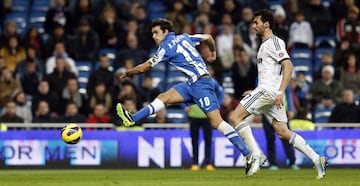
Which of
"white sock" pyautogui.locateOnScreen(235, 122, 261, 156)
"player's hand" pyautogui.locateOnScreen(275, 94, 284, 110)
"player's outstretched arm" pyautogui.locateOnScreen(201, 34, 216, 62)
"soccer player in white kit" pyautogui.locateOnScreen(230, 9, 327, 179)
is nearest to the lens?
"player's hand" pyautogui.locateOnScreen(275, 94, 284, 110)

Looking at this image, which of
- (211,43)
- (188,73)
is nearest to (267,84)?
(188,73)

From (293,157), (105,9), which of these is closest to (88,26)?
(105,9)

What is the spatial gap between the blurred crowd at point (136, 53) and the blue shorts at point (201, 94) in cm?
555

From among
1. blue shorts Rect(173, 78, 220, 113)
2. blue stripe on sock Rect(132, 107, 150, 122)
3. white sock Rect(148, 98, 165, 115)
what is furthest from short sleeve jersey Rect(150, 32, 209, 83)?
blue stripe on sock Rect(132, 107, 150, 122)

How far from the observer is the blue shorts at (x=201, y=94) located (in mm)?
16438

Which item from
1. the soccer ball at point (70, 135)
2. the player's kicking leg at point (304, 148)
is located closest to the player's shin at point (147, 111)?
the soccer ball at point (70, 135)

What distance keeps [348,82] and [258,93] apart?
948cm

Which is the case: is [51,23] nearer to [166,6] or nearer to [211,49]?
[166,6]

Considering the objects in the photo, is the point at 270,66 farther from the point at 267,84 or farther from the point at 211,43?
the point at 211,43

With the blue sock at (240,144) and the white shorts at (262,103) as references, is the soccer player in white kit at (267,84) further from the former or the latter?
the blue sock at (240,144)

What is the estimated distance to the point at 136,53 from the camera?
25.2 metres

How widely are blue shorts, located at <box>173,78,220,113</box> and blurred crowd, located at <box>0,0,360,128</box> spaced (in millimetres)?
5547

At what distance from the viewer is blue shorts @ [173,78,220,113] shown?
16438 mm

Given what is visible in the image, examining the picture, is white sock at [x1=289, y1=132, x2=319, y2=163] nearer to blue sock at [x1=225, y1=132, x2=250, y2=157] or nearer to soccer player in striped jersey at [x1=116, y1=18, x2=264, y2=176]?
blue sock at [x1=225, y1=132, x2=250, y2=157]
